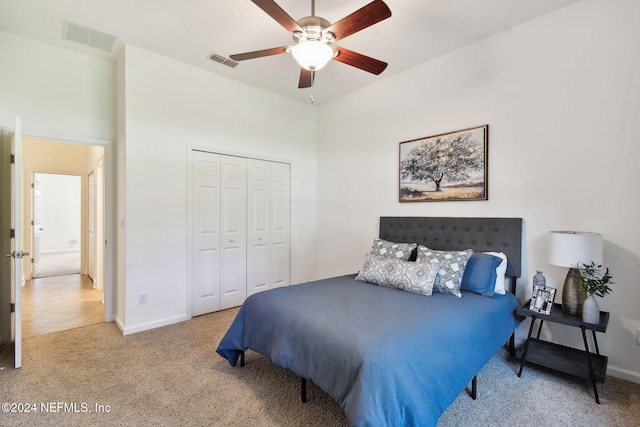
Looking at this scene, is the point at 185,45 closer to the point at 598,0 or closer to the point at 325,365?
the point at 325,365

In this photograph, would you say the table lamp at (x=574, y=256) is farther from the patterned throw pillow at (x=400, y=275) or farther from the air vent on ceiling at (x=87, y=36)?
the air vent on ceiling at (x=87, y=36)

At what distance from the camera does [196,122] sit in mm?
3533

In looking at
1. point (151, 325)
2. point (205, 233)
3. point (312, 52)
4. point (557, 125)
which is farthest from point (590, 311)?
point (151, 325)

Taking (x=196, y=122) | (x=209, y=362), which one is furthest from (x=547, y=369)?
(x=196, y=122)

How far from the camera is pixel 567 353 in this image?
2334 mm

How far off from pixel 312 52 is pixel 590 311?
260 cm

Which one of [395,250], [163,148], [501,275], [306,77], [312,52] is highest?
[306,77]

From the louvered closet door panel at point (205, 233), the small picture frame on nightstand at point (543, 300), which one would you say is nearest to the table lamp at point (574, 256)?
the small picture frame on nightstand at point (543, 300)

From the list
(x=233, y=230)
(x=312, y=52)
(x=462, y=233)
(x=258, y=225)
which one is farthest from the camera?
(x=258, y=225)

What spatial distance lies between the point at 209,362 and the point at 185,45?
305cm

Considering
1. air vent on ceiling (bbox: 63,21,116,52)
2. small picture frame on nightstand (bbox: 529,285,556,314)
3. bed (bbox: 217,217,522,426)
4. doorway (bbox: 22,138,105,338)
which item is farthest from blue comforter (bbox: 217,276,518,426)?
→ air vent on ceiling (bbox: 63,21,116,52)

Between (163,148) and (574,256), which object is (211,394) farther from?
(574,256)

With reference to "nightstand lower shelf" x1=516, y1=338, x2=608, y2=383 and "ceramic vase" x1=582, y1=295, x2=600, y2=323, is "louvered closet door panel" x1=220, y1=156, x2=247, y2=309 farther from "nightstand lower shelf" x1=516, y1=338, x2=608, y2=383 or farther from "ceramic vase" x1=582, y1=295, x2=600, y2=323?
"ceramic vase" x1=582, y1=295, x2=600, y2=323

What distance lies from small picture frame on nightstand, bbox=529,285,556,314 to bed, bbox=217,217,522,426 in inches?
6.5
